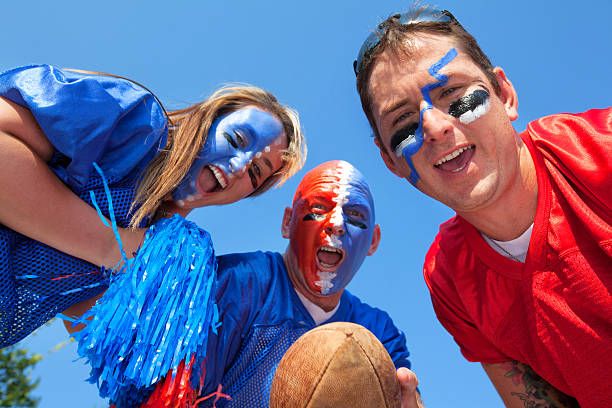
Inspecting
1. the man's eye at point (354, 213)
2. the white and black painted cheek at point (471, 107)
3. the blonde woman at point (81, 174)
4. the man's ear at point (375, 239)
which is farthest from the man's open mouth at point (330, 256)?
the white and black painted cheek at point (471, 107)

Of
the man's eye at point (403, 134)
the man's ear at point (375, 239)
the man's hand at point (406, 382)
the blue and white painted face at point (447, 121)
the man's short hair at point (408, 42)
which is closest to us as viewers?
the man's hand at point (406, 382)

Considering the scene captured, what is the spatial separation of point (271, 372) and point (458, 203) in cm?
123

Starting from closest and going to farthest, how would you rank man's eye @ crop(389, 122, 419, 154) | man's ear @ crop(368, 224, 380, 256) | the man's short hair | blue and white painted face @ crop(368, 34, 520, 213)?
blue and white painted face @ crop(368, 34, 520, 213) → man's eye @ crop(389, 122, 419, 154) → the man's short hair → man's ear @ crop(368, 224, 380, 256)

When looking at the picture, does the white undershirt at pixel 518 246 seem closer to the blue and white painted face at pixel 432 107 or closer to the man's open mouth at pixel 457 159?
the man's open mouth at pixel 457 159

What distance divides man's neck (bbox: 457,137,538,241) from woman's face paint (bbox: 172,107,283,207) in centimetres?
119

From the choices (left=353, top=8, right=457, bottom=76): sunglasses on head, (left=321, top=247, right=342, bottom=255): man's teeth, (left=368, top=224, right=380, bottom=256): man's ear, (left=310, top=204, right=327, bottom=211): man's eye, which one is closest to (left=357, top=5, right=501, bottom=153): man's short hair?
(left=353, top=8, right=457, bottom=76): sunglasses on head

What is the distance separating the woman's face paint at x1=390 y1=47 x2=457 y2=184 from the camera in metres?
2.50

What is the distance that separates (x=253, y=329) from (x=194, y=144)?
0.99m

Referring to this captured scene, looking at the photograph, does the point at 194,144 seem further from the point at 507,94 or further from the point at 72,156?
the point at 507,94

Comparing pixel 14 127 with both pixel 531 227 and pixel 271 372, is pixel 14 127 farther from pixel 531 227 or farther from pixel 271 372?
pixel 531 227

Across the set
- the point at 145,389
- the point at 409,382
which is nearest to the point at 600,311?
the point at 409,382

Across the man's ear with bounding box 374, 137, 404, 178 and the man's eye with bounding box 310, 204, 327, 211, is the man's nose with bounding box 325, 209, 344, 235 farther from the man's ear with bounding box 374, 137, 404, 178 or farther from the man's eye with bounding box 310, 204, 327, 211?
the man's ear with bounding box 374, 137, 404, 178

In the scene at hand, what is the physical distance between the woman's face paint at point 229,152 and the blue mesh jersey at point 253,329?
443 mm

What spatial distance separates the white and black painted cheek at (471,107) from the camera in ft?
8.05
